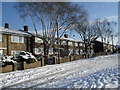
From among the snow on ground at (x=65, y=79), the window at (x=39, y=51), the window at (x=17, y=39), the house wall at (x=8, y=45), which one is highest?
the window at (x=17, y=39)

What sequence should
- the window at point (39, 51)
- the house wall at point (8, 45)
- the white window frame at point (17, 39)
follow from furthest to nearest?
the window at point (39, 51)
the white window frame at point (17, 39)
the house wall at point (8, 45)

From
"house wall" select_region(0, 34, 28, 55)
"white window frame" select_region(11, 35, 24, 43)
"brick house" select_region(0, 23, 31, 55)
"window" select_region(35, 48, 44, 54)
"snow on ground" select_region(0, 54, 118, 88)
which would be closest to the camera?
"snow on ground" select_region(0, 54, 118, 88)

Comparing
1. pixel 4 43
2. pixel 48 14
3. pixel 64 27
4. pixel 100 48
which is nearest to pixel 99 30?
pixel 100 48

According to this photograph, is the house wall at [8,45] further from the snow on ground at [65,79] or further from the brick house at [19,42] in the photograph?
the snow on ground at [65,79]

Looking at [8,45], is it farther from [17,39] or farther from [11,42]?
[17,39]

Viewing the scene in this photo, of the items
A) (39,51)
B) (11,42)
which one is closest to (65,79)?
(11,42)

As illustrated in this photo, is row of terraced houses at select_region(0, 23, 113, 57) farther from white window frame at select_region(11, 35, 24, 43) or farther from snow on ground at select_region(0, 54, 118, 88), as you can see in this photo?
snow on ground at select_region(0, 54, 118, 88)

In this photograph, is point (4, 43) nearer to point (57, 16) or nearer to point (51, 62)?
point (51, 62)

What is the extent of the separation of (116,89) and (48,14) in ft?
61.0

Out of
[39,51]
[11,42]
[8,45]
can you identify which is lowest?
[39,51]

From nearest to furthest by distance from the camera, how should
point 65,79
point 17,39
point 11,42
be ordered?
1. point 65,79
2. point 11,42
3. point 17,39

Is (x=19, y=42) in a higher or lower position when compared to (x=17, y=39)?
lower

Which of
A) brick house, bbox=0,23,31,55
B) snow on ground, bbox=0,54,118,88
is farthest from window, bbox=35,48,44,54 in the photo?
snow on ground, bbox=0,54,118,88

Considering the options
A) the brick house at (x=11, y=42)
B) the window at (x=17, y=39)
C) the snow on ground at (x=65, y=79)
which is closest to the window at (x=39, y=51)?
the brick house at (x=11, y=42)
